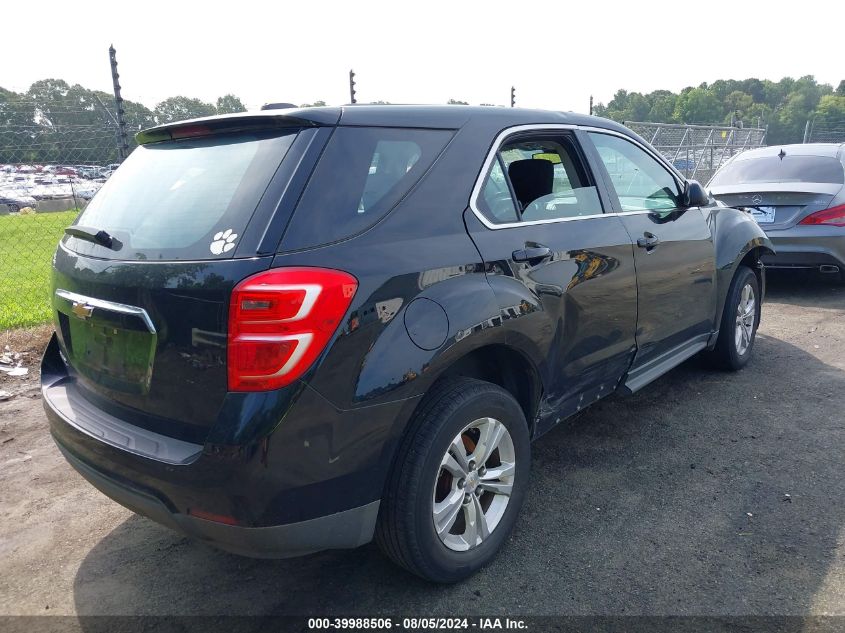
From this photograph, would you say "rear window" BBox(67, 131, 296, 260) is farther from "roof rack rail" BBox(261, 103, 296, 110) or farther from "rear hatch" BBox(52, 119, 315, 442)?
"roof rack rail" BBox(261, 103, 296, 110)

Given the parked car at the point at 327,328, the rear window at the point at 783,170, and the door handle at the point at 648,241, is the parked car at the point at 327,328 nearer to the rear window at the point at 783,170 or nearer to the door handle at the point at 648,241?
the door handle at the point at 648,241

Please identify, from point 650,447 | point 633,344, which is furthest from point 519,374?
point 650,447

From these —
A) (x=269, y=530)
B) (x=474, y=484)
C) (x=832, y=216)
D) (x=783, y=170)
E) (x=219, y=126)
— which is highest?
(x=219, y=126)

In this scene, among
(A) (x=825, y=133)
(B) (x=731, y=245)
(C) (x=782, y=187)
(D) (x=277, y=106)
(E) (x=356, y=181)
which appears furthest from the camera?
(A) (x=825, y=133)

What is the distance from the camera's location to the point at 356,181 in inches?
87.3

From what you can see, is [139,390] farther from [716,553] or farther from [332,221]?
[716,553]

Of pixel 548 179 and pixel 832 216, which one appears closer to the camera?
pixel 548 179

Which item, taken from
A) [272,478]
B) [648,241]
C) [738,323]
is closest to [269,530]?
[272,478]

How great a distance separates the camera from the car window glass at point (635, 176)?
3504 mm

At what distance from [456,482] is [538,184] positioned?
146 cm

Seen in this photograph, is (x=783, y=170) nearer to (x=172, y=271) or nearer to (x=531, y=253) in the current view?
(x=531, y=253)

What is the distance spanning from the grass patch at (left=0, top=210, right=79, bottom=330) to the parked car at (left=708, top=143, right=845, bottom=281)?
6.68 m

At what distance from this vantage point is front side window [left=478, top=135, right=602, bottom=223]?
2.74 metres

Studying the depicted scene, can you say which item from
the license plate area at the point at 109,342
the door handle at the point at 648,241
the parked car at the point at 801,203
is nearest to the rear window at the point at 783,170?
the parked car at the point at 801,203
